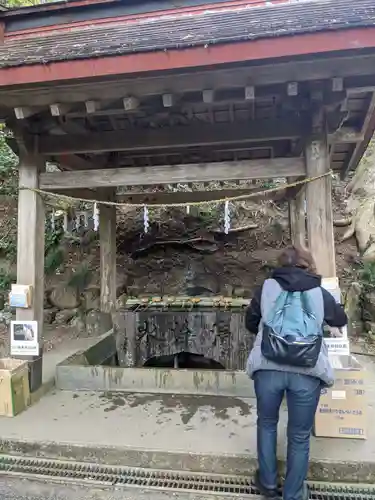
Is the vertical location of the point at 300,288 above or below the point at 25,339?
above

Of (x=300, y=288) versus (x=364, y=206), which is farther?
(x=364, y=206)

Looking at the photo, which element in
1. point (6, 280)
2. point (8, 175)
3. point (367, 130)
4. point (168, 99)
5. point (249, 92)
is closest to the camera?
point (249, 92)

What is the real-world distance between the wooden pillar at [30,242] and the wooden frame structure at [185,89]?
0.6 inches

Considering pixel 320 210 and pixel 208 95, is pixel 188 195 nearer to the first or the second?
pixel 320 210

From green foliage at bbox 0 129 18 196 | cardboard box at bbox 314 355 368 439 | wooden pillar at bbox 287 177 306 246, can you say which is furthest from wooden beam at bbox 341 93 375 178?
green foliage at bbox 0 129 18 196

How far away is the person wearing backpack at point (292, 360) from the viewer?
2.24 metres

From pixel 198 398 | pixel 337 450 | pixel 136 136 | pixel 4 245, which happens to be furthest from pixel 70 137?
pixel 4 245

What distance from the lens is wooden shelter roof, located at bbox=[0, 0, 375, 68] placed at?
2748 millimetres

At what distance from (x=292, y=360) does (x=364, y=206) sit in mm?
8497

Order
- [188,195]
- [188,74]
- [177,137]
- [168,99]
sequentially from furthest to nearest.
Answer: [188,195] < [177,137] < [168,99] < [188,74]

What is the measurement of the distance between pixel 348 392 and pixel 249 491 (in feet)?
3.58

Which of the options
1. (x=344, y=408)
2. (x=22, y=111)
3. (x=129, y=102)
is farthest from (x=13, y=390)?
(x=344, y=408)

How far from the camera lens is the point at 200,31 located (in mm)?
3289

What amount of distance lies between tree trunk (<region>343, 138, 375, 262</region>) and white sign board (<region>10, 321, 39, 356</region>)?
6300 millimetres
